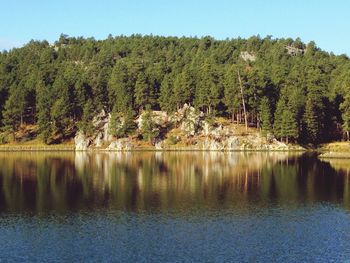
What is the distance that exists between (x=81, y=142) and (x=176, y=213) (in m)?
109

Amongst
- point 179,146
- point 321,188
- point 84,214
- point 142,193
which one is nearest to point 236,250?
point 84,214

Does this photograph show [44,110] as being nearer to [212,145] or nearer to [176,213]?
[212,145]

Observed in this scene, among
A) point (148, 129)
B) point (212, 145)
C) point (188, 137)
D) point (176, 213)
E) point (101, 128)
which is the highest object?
point (101, 128)

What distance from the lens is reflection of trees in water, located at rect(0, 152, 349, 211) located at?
241ft

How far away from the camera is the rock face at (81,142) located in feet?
548

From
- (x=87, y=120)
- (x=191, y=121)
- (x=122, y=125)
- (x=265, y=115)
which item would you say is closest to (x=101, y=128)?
(x=87, y=120)

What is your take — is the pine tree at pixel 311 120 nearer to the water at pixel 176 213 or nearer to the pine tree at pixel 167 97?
the water at pixel 176 213

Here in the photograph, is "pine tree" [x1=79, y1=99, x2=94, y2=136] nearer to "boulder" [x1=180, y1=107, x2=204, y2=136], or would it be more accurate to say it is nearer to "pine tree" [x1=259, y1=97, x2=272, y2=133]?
"boulder" [x1=180, y1=107, x2=204, y2=136]

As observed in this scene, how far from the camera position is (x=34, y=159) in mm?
136500

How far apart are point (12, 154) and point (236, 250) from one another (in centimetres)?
12038

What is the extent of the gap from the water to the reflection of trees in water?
0.20 meters

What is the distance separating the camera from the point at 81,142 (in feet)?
550

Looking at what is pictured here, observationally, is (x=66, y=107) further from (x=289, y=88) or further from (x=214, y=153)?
(x=289, y=88)

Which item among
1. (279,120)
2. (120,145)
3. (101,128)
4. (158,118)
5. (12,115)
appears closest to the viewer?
(279,120)
